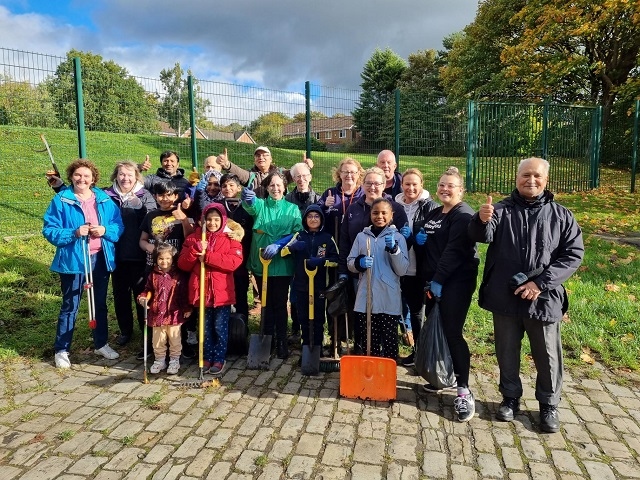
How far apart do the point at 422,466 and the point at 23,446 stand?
2662 millimetres

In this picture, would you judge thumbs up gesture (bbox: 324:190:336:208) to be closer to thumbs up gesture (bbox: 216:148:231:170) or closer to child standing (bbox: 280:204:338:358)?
child standing (bbox: 280:204:338:358)

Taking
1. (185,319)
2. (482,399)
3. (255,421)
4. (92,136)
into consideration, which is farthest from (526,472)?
(92,136)

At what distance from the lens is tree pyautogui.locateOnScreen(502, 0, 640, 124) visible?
1684 centimetres

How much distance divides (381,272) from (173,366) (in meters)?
2.10

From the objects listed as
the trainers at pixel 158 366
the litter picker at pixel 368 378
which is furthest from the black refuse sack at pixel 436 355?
the trainers at pixel 158 366

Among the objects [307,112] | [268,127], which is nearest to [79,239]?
[268,127]

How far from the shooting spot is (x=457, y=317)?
12.3ft

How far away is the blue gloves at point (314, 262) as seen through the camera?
14.3 feet

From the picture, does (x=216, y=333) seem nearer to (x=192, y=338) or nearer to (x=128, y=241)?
(x=192, y=338)

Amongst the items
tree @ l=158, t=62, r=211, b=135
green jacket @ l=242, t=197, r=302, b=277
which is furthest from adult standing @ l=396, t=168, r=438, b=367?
tree @ l=158, t=62, r=211, b=135

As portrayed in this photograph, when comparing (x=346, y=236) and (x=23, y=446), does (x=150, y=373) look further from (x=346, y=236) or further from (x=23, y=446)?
(x=346, y=236)

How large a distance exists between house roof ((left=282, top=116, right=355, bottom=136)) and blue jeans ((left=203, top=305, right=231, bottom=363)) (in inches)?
217

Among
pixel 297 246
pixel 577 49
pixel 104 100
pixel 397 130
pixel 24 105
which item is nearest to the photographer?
pixel 297 246

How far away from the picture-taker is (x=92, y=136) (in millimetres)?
8445
